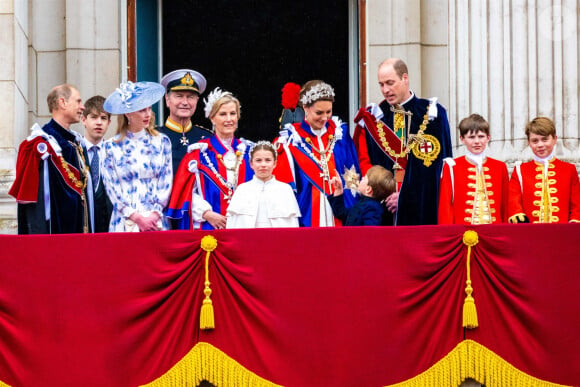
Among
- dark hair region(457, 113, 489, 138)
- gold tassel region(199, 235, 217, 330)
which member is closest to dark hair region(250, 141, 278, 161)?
gold tassel region(199, 235, 217, 330)

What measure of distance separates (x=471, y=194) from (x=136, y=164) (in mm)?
2538

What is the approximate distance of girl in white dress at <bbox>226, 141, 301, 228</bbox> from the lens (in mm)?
10438

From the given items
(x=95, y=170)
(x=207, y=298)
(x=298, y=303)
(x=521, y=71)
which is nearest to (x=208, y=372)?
(x=207, y=298)

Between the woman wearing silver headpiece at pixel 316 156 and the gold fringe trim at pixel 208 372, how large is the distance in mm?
1753

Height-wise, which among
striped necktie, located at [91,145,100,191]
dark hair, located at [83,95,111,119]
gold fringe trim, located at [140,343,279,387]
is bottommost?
gold fringe trim, located at [140,343,279,387]

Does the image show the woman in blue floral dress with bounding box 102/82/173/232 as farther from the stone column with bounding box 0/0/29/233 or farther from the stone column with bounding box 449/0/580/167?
the stone column with bounding box 449/0/580/167

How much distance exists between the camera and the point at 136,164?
420 inches

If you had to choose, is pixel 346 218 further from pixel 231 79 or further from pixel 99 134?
pixel 231 79

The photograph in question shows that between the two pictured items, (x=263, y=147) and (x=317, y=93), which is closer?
(x=263, y=147)

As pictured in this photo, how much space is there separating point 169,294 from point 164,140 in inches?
64.4

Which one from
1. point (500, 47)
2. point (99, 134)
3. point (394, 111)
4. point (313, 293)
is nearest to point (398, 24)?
point (500, 47)

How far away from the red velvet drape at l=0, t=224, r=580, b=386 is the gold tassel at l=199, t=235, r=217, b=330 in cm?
5

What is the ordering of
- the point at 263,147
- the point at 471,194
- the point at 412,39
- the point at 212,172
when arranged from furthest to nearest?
the point at 412,39 < the point at 212,172 < the point at 471,194 < the point at 263,147

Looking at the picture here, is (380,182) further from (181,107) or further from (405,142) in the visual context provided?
(181,107)
